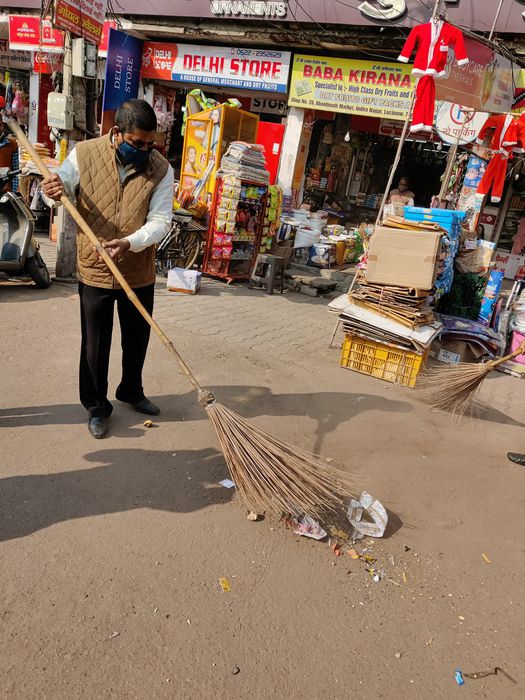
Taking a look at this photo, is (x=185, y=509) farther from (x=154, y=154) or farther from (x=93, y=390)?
(x=154, y=154)

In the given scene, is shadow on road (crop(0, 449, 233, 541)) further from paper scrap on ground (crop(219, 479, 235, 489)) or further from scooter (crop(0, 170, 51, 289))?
scooter (crop(0, 170, 51, 289))

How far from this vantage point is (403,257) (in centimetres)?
495

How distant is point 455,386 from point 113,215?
308 cm

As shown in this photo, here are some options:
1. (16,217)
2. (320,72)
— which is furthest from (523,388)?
(320,72)

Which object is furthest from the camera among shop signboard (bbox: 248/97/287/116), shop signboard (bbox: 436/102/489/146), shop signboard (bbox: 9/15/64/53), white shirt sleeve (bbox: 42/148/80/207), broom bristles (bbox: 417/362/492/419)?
shop signboard (bbox: 248/97/287/116)

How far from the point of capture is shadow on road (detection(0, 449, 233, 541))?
2604mm

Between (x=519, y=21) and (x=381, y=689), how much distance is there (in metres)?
9.75

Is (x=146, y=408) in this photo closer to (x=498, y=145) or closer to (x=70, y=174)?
(x=70, y=174)

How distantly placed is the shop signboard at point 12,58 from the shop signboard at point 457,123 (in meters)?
12.4

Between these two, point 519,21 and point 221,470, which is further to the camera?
point 519,21

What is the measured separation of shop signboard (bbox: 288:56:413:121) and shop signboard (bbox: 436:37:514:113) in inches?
111

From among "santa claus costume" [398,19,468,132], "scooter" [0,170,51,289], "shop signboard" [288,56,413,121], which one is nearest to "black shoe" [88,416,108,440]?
"scooter" [0,170,51,289]

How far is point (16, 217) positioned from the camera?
20.2 feet

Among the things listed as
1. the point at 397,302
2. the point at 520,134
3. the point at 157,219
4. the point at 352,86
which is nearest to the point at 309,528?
the point at 157,219
